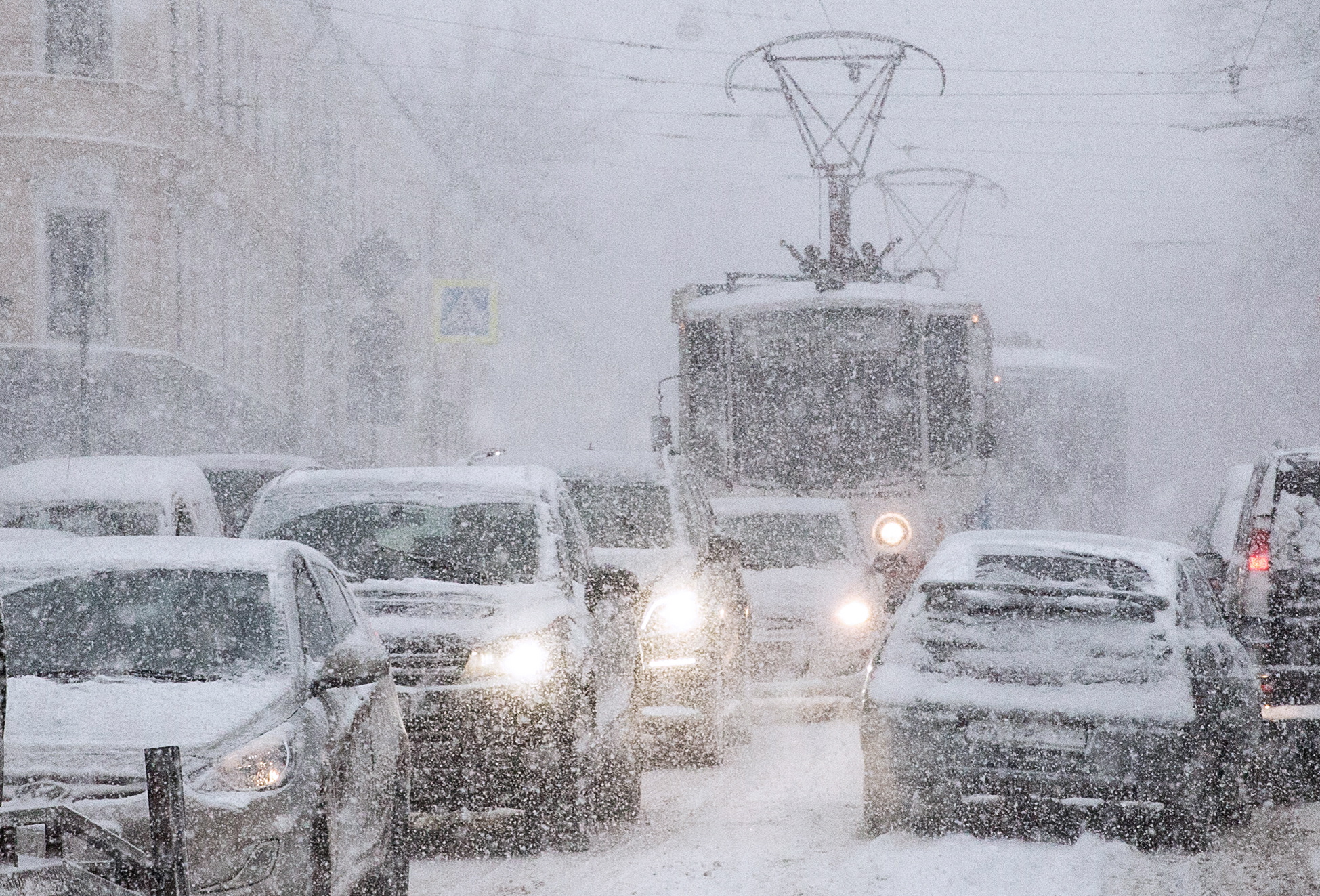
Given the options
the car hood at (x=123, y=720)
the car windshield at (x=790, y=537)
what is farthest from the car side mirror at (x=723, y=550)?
the car hood at (x=123, y=720)

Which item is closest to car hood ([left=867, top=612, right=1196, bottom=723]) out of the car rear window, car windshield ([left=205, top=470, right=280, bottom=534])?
the car rear window

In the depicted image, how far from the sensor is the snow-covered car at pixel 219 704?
19.6ft

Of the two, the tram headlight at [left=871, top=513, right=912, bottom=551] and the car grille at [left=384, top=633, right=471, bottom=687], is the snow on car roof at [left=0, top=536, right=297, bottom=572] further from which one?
the tram headlight at [left=871, top=513, right=912, bottom=551]

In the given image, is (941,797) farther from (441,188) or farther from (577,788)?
(441,188)

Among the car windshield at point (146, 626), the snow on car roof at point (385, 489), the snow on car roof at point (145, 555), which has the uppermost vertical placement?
the snow on car roof at point (145, 555)

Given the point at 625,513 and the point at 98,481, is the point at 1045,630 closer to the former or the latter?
the point at 625,513

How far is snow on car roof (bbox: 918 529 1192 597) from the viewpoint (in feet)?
32.7

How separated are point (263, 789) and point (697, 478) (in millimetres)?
8534

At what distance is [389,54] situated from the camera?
50.9m

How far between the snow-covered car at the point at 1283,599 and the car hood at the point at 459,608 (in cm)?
374

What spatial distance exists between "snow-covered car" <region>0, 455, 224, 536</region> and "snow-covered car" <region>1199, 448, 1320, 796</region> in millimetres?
7680

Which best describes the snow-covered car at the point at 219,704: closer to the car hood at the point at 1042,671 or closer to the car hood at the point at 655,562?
the car hood at the point at 1042,671

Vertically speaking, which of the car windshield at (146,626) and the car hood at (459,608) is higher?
the car windshield at (146,626)

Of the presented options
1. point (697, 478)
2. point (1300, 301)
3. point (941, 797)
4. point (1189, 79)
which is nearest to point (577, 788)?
point (941, 797)
